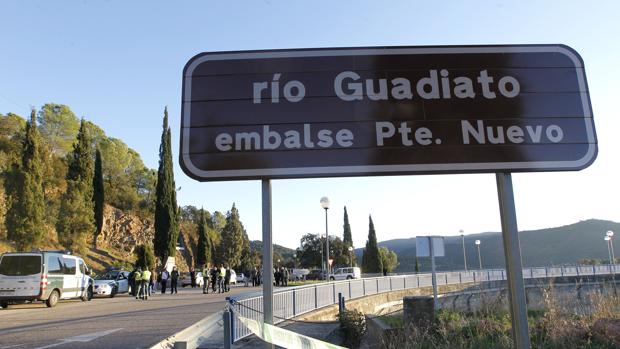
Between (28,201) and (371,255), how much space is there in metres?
52.9

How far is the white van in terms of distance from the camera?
59.8 ft

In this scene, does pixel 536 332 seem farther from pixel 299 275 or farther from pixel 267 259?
pixel 299 275

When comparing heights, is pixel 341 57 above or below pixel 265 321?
above

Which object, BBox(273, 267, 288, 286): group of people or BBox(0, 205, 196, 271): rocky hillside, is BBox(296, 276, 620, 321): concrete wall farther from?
BBox(0, 205, 196, 271): rocky hillside

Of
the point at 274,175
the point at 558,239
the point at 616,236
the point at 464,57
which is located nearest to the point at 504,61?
the point at 464,57

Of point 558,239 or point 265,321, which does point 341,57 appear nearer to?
point 265,321

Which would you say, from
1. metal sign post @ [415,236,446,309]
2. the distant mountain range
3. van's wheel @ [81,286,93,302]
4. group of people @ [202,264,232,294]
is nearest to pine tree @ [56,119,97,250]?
group of people @ [202,264,232,294]

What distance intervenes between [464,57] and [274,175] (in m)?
1.59

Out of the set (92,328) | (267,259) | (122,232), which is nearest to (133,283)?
(92,328)

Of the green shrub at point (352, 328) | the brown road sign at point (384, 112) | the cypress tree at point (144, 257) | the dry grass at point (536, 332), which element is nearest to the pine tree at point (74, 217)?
the cypress tree at point (144, 257)

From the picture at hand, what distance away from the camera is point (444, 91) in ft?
11.3

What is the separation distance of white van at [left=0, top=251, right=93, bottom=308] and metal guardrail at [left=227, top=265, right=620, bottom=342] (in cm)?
1019

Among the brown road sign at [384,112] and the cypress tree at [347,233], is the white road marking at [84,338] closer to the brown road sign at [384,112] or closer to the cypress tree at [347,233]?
the brown road sign at [384,112]

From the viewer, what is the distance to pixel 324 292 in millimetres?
17875
